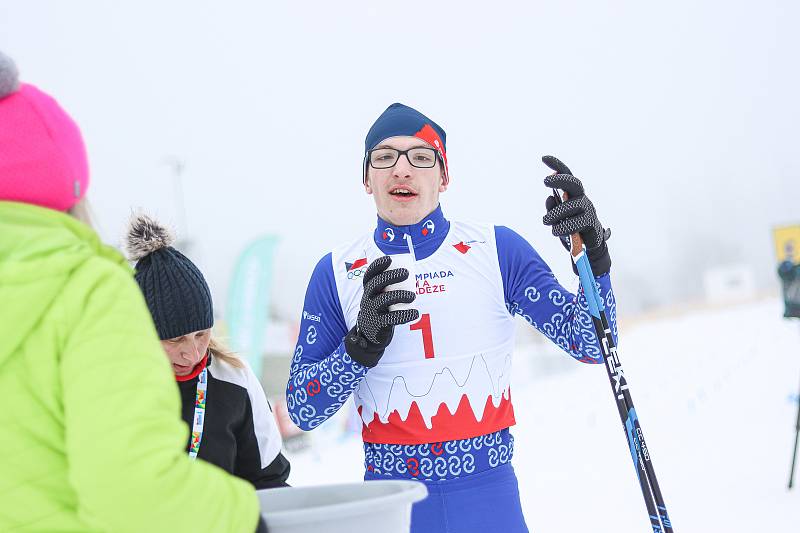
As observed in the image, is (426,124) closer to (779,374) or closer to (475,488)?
(475,488)

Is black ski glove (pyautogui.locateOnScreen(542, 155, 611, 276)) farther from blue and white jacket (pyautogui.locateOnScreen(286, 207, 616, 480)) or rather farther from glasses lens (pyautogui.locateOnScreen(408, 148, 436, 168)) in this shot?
glasses lens (pyautogui.locateOnScreen(408, 148, 436, 168))

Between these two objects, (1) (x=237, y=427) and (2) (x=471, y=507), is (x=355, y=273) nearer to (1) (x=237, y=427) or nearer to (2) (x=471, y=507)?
(1) (x=237, y=427)

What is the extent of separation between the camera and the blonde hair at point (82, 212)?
962 millimetres

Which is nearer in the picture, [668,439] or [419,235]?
[419,235]

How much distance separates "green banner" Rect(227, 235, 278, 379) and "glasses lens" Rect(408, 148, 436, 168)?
6063 millimetres

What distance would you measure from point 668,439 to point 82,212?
5.57m

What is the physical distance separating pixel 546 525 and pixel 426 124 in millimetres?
2975

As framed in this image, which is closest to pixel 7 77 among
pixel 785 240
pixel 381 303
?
pixel 381 303

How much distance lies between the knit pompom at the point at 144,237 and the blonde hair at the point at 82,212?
2.36 ft

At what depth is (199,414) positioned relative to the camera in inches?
64.2

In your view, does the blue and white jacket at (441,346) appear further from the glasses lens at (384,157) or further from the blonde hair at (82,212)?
the blonde hair at (82,212)

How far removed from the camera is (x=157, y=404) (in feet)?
2.68

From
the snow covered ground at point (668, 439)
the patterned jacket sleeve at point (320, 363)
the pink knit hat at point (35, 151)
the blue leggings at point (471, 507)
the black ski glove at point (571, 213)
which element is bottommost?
the snow covered ground at point (668, 439)

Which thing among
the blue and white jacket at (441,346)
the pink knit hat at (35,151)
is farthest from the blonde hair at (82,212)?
the blue and white jacket at (441,346)
